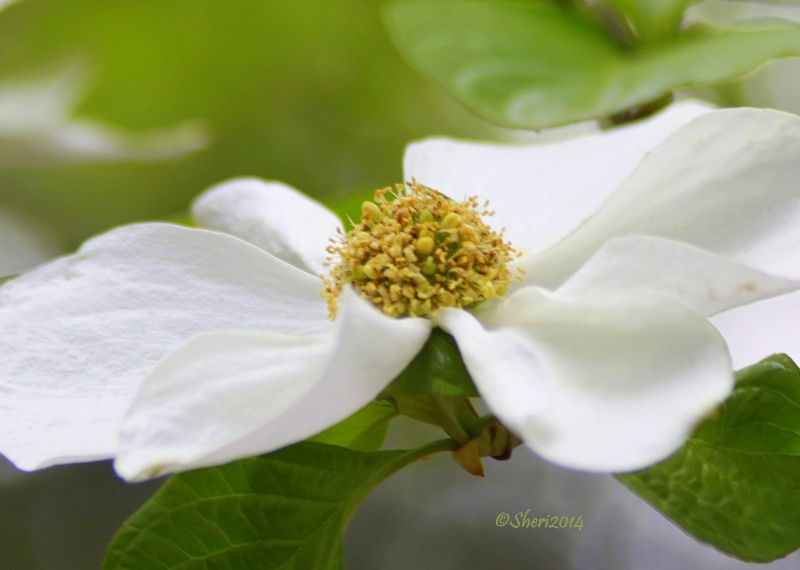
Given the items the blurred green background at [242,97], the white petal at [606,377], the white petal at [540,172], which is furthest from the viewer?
the blurred green background at [242,97]

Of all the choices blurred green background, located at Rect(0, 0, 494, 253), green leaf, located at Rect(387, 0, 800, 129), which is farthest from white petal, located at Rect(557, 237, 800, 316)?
blurred green background, located at Rect(0, 0, 494, 253)

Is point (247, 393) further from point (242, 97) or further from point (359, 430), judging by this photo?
point (242, 97)

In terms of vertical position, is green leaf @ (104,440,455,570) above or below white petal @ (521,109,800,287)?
below

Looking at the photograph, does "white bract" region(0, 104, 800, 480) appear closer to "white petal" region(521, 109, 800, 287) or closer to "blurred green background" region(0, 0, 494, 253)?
"white petal" region(521, 109, 800, 287)

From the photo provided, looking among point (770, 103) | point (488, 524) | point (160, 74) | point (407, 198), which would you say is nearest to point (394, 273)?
point (407, 198)

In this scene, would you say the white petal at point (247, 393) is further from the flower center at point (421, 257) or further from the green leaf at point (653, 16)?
the green leaf at point (653, 16)

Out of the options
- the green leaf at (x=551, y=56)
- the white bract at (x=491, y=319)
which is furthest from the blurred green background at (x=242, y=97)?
the white bract at (x=491, y=319)
